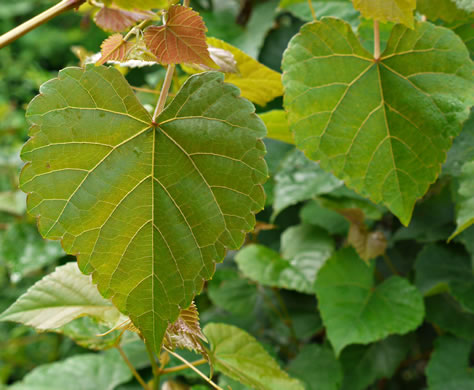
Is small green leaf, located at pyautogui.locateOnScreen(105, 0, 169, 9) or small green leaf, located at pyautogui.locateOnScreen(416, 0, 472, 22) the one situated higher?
small green leaf, located at pyautogui.locateOnScreen(416, 0, 472, 22)

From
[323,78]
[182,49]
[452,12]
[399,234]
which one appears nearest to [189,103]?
[182,49]

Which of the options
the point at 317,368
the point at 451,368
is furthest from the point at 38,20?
the point at 451,368

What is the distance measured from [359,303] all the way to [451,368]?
20 cm

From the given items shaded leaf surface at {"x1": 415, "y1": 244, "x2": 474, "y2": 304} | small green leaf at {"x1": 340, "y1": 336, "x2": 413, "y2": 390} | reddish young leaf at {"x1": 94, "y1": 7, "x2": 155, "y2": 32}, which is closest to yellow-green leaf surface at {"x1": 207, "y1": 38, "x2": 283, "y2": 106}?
reddish young leaf at {"x1": 94, "y1": 7, "x2": 155, "y2": 32}

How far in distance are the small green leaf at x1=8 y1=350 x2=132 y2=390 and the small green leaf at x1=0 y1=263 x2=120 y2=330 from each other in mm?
373

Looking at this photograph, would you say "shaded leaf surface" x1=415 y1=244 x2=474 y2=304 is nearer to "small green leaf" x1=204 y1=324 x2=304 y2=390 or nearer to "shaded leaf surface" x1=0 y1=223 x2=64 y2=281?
"small green leaf" x1=204 y1=324 x2=304 y2=390

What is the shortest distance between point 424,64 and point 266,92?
0.18 metres

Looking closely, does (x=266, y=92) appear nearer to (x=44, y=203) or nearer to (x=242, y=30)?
(x=44, y=203)

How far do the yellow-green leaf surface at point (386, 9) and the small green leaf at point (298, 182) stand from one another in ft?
1.11

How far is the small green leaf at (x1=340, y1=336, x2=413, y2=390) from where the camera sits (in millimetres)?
817

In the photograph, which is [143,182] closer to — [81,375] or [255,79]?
[255,79]

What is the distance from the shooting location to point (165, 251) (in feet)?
1.14

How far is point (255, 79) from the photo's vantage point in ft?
1.76

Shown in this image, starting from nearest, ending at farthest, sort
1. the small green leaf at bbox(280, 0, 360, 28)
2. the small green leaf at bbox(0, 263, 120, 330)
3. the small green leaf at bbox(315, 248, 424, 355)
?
the small green leaf at bbox(0, 263, 120, 330)
the small green leaf at bbox(315, 248, 424, 355)
the small green leaf at bbox(280, 0, 360, 28)
